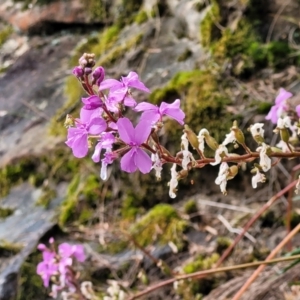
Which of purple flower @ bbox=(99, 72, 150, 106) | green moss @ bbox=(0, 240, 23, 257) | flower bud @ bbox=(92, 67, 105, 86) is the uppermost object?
flower bud @ bbox=(92, 67, 105, 86)

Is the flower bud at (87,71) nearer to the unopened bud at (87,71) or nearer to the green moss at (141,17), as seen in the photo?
the unopened bud at (87,71)

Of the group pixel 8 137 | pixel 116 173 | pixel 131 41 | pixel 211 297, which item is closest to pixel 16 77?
pixel 8 137

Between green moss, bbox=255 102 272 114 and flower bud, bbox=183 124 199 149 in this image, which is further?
green moss, bbox=255 102 272 114

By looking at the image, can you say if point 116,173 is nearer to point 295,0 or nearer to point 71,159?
point 71,159

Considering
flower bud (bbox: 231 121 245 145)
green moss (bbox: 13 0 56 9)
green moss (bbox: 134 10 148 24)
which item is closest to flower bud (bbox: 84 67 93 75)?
flower bud (bbox: 231 121 245 145)

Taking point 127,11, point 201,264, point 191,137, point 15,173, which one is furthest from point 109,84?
point 127,11

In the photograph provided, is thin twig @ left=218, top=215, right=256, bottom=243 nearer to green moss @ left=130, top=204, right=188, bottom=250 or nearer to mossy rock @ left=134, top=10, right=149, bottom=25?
green moss @ left=130, top=204, right=188, bottom=250
